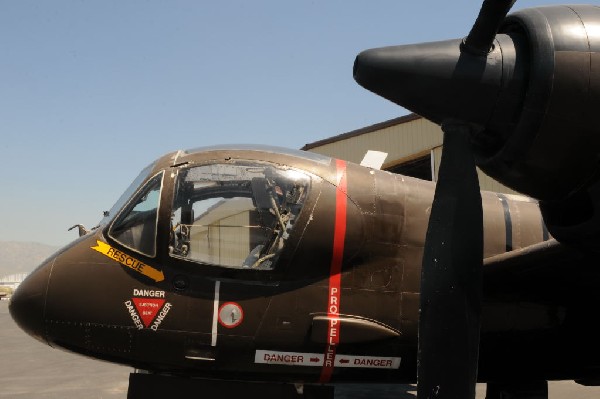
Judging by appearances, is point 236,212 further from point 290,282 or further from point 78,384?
point 78,384

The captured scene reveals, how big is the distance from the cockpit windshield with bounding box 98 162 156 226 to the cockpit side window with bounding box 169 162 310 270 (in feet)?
2.10

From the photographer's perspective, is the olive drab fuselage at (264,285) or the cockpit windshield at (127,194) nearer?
the olive drab fuselage at (264,285)

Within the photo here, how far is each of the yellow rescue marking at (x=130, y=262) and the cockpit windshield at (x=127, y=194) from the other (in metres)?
0.47

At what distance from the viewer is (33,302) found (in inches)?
244

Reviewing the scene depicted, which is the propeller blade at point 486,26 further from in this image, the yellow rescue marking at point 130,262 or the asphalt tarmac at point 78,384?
the asphalt tarmac at point 78,384

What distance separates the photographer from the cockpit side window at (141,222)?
6391mm

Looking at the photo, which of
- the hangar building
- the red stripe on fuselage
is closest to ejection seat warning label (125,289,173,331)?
the red stripe on fuselage

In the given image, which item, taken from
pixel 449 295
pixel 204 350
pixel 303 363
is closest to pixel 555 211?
pixel 449 295

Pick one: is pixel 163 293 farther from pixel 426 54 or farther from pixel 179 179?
pixel 426 54

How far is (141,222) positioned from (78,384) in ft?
23.4

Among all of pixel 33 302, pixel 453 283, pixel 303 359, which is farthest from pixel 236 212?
pixel 453 283

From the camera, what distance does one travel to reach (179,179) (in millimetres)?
6668

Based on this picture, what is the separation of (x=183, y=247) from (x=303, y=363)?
203 centimetres

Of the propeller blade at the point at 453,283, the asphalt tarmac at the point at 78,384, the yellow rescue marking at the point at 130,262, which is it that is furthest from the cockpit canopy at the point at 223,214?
the asphalt tarmac at the point at 78,384
